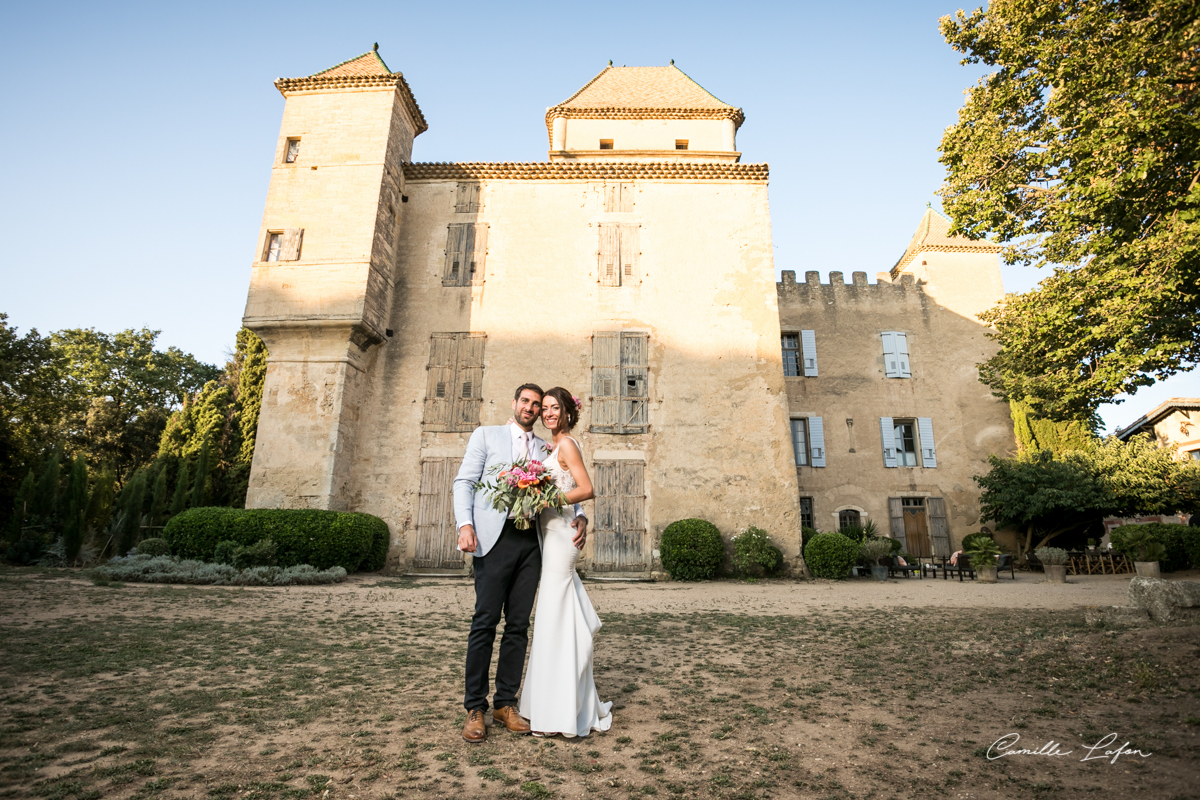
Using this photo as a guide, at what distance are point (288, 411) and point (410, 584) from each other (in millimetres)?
4791

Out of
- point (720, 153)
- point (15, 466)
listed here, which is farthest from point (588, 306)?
point (15, 466)

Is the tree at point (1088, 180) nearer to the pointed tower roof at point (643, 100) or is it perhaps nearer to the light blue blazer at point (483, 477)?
the light blue blazer at point (483, 477)

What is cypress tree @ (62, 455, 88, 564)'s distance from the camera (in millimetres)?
10586

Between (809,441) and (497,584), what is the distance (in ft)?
53.9

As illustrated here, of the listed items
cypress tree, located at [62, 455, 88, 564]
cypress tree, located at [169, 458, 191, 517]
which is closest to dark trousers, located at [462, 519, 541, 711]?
cypress tree, located at [62, 455, 88, 564]

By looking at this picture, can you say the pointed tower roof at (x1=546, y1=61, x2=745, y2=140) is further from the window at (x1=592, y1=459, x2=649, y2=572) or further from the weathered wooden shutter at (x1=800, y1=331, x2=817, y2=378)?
the window at (x1=592, y1=459, x2=649, y2=572)

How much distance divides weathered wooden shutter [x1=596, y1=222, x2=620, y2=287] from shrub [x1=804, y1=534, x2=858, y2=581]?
7251mm

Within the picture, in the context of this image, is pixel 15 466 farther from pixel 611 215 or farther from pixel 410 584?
pixel 611 215

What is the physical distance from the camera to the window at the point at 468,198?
1437 cm

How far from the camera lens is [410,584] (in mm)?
10367

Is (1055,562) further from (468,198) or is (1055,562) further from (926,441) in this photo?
(468,198)

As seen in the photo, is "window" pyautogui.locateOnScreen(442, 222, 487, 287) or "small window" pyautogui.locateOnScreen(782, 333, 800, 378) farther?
"small window" pyautogui.locateOnScreen(782, 333, 800, 378)

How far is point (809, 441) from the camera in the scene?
58.9ft

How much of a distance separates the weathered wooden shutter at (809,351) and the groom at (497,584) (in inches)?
658
